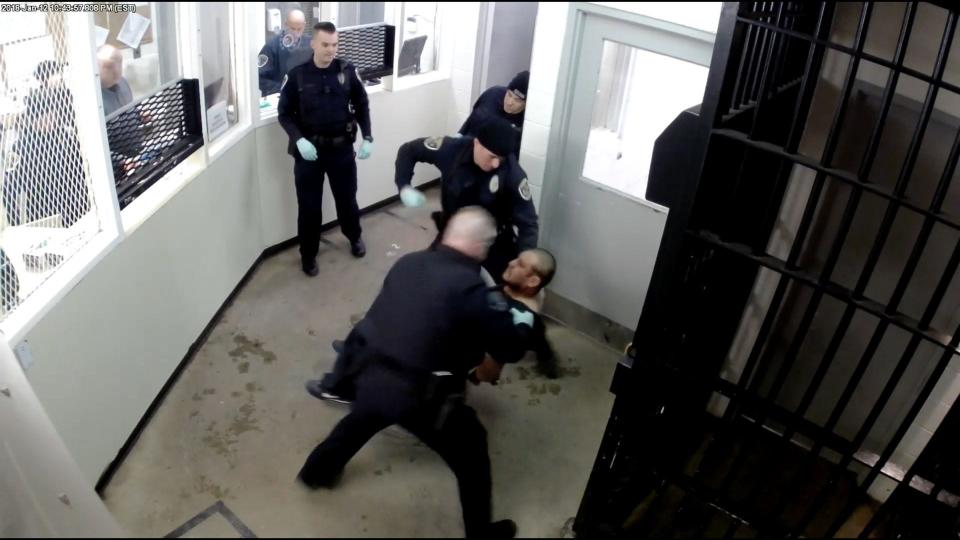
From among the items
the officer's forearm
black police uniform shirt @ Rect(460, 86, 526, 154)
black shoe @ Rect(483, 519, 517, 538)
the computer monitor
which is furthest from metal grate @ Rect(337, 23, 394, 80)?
black shoe @ Rect(483, 519, 517, 538)

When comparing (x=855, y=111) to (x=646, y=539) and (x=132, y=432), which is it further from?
(x=132, y=432)

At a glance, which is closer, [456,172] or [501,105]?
[456,172]

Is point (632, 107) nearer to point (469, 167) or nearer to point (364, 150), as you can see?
point (469, 167)

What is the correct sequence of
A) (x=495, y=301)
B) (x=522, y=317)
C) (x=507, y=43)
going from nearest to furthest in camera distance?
(x=495, y=301), (x=522, y=317), (x=507, y=43)

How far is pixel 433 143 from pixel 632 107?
0.96 metres

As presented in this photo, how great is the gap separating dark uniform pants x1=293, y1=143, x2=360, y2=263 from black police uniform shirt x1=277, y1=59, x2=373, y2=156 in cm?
7

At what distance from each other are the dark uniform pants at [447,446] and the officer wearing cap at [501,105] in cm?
90

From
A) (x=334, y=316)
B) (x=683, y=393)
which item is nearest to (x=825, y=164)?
(x=683, y=393)

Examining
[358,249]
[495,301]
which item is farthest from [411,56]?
[495,301]

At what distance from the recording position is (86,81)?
161 centimetres

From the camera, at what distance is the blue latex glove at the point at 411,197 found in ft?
5.63

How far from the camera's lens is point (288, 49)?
1.69 metres

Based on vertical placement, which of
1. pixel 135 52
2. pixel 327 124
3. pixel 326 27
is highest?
pixel 326 27

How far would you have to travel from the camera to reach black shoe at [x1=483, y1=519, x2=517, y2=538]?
1.04 meters
